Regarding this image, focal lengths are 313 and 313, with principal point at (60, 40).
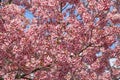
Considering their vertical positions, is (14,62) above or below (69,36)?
below

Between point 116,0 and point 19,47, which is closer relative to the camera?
point 19,47

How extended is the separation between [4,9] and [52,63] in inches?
175

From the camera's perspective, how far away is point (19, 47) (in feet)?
39.2

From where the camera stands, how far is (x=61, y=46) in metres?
11.9

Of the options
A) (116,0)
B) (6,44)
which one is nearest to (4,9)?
(6,44)

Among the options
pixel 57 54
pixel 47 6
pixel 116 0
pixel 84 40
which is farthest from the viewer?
pixel 116 0

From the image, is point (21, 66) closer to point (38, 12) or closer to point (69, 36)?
point (69, 36)

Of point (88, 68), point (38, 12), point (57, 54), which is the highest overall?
point (38, 12)

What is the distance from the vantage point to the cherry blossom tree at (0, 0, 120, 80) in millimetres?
11781

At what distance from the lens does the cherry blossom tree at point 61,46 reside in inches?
464

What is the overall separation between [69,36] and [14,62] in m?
2.37

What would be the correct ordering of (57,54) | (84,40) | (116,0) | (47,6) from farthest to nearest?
(116,0) < (47,6) < (84,40) < (57,54)

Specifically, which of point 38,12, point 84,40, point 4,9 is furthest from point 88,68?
point 4,9

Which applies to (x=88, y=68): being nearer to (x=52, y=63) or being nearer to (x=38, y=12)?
(x=52, y=63)
